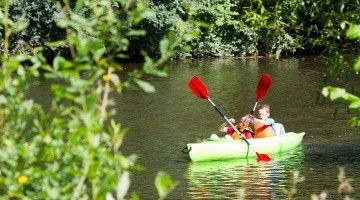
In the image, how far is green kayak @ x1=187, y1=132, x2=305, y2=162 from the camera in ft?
41.3

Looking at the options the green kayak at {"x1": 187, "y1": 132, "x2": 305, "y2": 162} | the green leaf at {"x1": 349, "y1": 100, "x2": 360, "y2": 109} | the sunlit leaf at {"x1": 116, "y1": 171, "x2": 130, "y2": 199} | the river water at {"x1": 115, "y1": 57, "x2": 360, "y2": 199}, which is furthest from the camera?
the green kayak at {"x1": 187, "y1": 132, "x2": 305, "y2": 162}

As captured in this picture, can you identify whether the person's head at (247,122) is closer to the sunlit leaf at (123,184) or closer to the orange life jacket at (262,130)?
the orange life jacket at (262,130)

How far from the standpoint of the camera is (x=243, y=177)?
11492mm

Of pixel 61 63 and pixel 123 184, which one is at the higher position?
pixel 61 63

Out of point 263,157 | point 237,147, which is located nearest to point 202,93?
point 237,147

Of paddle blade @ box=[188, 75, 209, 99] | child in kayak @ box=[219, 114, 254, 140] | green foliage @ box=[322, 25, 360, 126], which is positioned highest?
green foliage @ box=[322, 25, 360, 126]

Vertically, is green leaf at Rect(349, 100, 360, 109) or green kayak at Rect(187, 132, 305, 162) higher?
green leaf at Rect(349, 100, 360, 109)

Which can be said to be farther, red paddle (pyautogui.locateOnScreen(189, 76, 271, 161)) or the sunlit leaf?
red paddle (pyautogui.locateOnScreen(189, 76, 271, 161))

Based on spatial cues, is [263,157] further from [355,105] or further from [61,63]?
[61,63]

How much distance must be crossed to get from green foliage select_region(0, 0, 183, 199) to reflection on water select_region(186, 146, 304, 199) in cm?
711

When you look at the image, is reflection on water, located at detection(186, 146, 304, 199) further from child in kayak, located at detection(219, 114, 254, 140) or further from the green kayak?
child in kayak, located at detection(219, 114, 254, 140)

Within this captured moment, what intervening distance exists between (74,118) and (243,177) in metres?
9.16

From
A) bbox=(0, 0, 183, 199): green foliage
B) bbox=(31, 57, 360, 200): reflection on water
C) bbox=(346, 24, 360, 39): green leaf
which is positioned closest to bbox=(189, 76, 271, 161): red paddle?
bbox=(31, 57, 360, 200): reflection on water

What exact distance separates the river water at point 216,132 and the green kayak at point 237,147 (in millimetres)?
134
